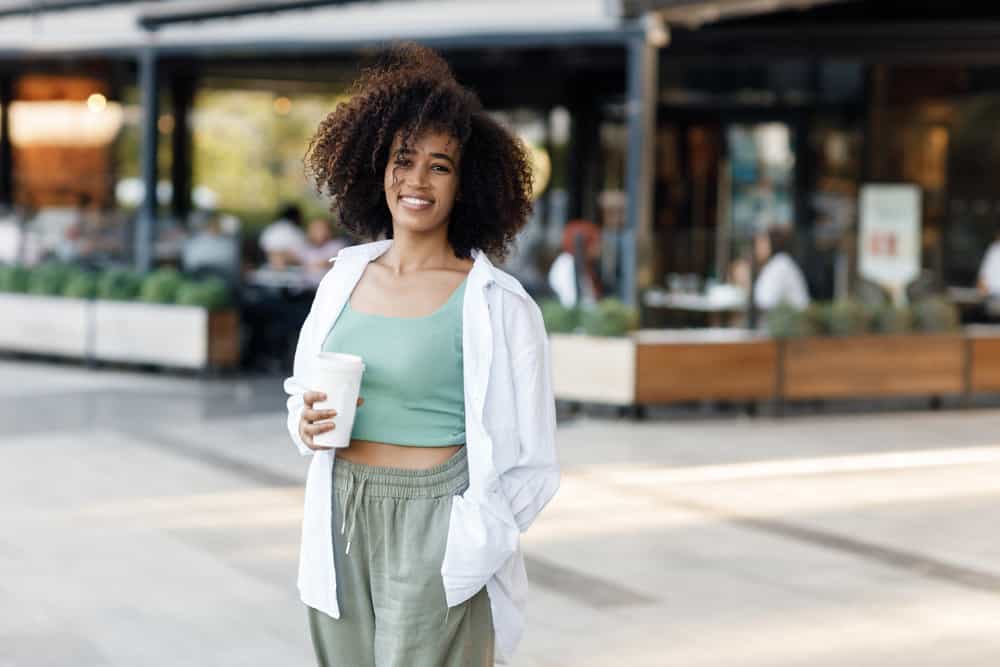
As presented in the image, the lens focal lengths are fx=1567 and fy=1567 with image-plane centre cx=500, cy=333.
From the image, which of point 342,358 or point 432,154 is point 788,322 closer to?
point 432,154

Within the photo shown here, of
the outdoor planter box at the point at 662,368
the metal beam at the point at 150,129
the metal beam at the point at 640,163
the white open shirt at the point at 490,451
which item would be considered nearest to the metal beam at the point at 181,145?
the metal beam at the point at 150,129

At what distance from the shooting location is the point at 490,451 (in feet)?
10.1

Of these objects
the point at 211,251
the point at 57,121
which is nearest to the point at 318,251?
the point at 211,251

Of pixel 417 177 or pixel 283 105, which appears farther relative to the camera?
pixel 283 105

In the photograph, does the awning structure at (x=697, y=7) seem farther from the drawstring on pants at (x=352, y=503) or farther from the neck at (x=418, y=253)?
the drawstring on pants at (x=352, y=503)

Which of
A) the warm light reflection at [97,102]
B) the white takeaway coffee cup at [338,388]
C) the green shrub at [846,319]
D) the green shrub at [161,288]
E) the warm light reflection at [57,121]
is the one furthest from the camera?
the warm light reflection at [57,121]

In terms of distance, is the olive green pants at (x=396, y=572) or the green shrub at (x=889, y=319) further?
the green shrub at (x=889, y=319)

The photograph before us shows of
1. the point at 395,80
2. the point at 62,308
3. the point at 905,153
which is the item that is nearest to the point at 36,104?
the point at 62,308

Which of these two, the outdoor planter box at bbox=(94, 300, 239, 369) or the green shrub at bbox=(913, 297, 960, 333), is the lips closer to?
the green shrub at bbox=(913, 297, 960, 333)

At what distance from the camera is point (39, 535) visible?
743cm

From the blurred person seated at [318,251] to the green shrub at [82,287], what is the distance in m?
2.02

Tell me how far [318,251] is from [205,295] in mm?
1392

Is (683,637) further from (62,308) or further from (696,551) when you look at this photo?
(62,308)

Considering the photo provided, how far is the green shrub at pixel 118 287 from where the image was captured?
15.0 meters
